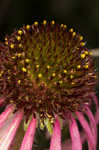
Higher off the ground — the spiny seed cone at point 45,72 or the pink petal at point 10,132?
the spiny seed cone at point 45,72

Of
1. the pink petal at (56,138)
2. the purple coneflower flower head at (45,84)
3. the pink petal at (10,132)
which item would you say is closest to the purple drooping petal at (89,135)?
the purple coneflower flower head at (45,84)

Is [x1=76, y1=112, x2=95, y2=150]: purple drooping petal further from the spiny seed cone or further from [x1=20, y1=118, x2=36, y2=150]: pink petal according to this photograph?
[x1=20, y1=118, x2=36, y2=150]: pink petal

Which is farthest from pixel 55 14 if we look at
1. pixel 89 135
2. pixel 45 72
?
pixel 89 135

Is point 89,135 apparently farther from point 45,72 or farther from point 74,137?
point 45,72

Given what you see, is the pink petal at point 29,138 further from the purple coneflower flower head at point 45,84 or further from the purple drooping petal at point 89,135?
the purple drooping petal at point 89,135

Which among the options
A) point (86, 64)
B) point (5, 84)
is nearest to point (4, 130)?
point (5, 84)

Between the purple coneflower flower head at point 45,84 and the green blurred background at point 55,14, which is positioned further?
the green blurred background at point 55,14
